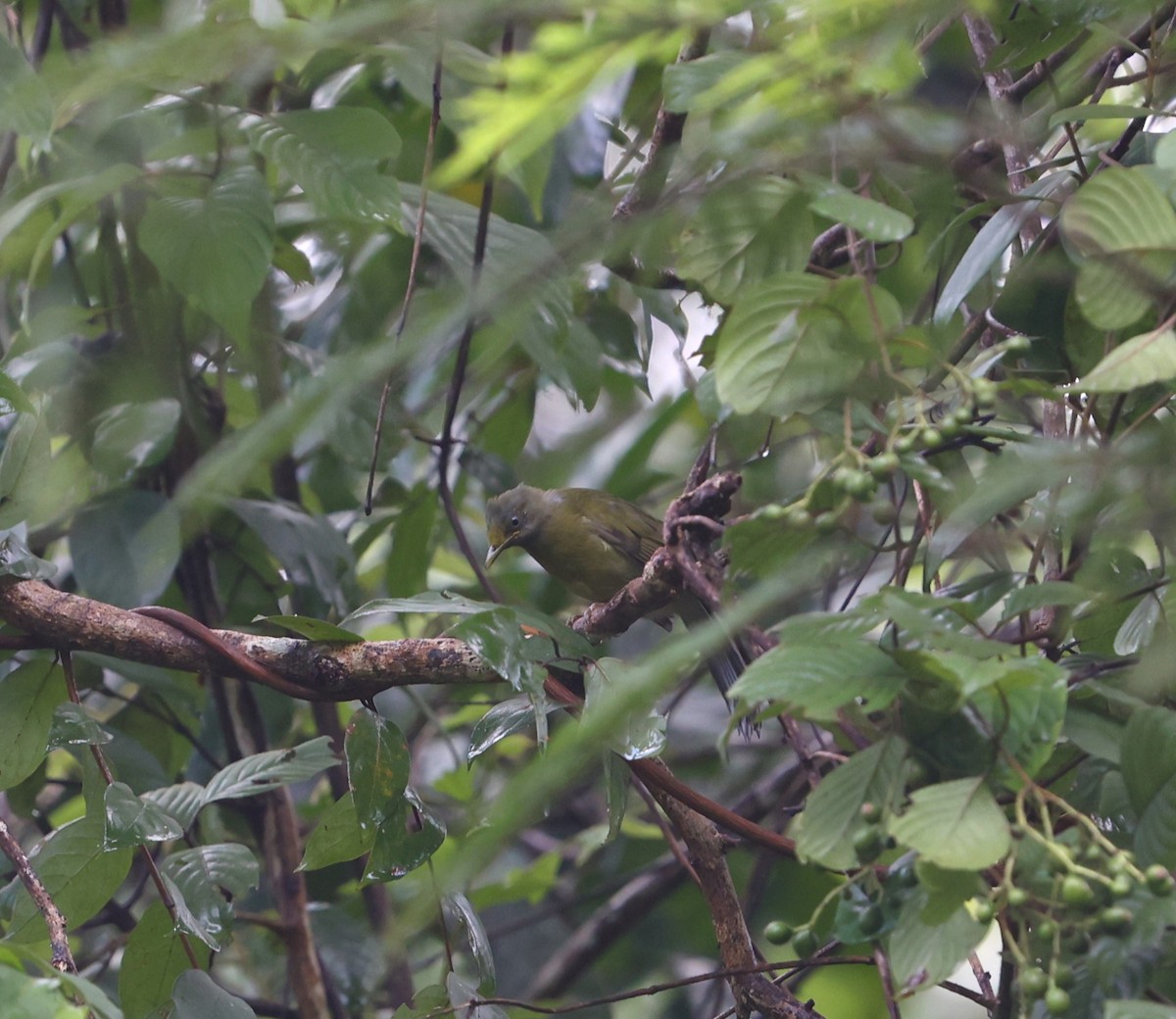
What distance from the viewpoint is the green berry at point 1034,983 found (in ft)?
3.50

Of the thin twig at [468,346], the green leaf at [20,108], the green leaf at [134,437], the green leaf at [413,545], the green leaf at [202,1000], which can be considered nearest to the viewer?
the green leaf at [20,108]

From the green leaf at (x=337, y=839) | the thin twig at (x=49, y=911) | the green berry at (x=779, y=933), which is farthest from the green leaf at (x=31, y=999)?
the green leaf at (x=337, y=839)

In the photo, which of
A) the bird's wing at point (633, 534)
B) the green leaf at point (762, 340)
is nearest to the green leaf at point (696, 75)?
the green leaf at point (762, 340)

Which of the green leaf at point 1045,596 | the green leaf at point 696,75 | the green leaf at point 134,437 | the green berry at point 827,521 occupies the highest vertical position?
the green leaf at point 696,75

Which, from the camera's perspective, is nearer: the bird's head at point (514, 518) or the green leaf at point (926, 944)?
the green leaf at point (926, 944)

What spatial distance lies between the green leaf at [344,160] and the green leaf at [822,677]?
139cm

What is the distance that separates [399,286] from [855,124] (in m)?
2.22

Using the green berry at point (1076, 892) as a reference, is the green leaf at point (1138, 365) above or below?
above

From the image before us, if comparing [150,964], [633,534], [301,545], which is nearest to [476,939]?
[150,964]

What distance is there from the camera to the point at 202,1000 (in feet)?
5.56

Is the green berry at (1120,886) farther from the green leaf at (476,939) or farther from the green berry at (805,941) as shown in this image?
the green leaf at (476,939)

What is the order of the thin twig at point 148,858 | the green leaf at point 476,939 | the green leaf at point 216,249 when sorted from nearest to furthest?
the thin twig at point 148,858, the green leaf at point 476,939, the green leaf at point 216,249

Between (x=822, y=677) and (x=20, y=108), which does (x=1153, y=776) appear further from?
(x=20, y=108)

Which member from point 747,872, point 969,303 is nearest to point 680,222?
point 969,303
